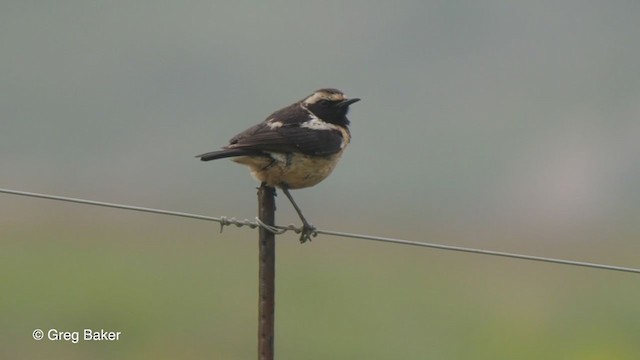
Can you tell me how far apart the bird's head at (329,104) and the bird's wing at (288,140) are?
16.5 inches

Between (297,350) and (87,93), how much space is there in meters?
39.3

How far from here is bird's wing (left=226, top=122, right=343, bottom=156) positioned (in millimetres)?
11164

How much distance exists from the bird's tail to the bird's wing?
1.2 inches

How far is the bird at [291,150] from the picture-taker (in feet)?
36.7

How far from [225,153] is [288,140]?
62cm

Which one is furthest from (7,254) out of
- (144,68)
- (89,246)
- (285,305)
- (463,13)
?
(463,13)

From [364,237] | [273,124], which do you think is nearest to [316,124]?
[273,124]

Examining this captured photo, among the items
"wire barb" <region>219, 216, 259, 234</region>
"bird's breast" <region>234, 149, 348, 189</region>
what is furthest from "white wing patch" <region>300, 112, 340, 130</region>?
"wire barb" <region>219, 216, 259, 234</region>

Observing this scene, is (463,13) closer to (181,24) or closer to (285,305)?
(181,24)

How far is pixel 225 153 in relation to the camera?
1094 cm

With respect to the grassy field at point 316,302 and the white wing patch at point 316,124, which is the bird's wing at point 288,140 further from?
the grassy field at point 316,302

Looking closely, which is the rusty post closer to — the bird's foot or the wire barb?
the wire barb

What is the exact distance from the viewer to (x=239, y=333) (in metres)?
21.5

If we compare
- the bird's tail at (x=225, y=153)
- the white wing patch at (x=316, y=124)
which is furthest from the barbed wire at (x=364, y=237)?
the white wing patch at (x=316, y=124)
